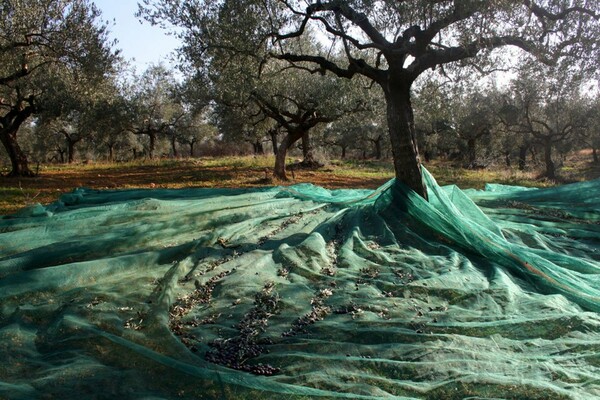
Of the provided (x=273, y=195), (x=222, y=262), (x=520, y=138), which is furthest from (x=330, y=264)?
(x=520, y=138)

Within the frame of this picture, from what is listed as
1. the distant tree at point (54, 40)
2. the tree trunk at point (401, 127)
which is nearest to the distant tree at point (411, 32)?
the tree trunk at point (401, 127)

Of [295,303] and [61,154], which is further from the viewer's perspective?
[61,154]

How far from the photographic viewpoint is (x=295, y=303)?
4.39 meters

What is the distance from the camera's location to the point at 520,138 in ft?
96.7

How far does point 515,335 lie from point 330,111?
1331 cm

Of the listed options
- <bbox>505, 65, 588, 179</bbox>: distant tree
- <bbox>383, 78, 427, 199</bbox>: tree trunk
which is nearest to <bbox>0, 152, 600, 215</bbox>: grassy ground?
<bbox>505, 65, 588, 179</bbox>: distant tree

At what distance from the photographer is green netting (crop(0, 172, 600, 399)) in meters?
3.03

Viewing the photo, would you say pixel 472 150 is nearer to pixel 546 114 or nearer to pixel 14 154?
pixel 546 114

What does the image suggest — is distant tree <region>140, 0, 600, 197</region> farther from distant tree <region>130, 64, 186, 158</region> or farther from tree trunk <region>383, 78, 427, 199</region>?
distant tree <region>130, 64, 186, 158</region>

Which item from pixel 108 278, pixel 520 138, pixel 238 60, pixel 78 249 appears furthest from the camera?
pixel 520 138

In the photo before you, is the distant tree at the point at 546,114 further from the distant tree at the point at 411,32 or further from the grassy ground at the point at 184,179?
the distant tree at the point at 411,32

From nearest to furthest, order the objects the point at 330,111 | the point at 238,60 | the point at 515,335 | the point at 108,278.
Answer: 1. the point at 515,335
2. the point at 108,278
3. the point at 238,60
4. the point at 330,111

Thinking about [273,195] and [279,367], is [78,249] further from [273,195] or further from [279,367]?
[273,195]

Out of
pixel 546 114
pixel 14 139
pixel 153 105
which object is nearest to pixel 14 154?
pixel 14 139
